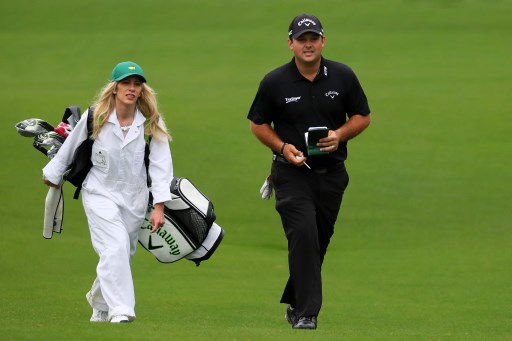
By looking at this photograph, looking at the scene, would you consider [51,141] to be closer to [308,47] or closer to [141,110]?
[141,110]

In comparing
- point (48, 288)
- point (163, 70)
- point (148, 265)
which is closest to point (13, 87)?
point (163, 70)

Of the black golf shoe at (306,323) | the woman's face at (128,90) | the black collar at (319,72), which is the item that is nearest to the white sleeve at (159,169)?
the woman's face at (128,90)

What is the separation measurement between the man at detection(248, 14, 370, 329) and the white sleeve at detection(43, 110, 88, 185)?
4.66 ft

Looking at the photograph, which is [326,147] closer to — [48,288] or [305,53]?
[305,53]

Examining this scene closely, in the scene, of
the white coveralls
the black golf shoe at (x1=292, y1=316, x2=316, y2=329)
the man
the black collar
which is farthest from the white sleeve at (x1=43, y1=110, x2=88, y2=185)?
the black golf shoe at (x1=292, y1=316, x2=316, y2=329)

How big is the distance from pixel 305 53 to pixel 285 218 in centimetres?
134

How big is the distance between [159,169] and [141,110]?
19.9 inches

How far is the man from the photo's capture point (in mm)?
10805

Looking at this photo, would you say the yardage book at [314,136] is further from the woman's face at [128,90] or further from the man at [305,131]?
the woman's face at [128,90]

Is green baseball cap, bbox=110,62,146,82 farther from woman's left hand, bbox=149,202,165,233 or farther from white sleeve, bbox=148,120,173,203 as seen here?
woman's left hand, bbox=149,202,165,233

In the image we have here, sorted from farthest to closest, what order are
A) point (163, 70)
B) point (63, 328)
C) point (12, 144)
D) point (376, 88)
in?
point (163, 70), point (376, 88), point (12, 144), point (63, 328)

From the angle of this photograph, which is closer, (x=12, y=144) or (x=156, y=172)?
(x=156, y=172)

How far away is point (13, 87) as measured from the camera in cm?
3334

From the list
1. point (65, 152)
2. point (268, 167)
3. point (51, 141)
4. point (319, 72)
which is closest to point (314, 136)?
point (319, 72)
